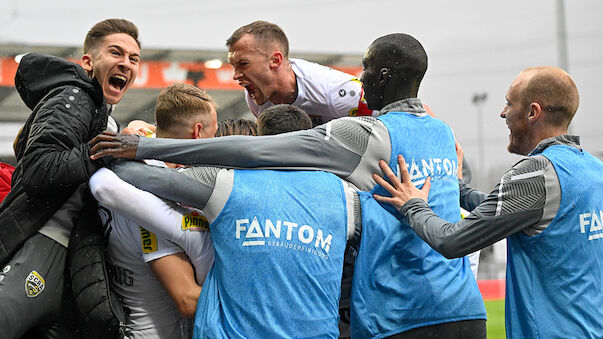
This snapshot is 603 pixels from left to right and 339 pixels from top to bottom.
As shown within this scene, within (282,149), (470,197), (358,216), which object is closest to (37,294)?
(282,149)

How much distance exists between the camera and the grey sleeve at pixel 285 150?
2.79m

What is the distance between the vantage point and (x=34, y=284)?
2.79 m

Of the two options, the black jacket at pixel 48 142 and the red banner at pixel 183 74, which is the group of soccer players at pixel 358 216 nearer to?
the black jacket at pixel 48 142

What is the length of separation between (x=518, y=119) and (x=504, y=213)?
0.59 metres

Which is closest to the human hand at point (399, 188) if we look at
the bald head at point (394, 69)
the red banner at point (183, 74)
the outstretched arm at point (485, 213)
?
the outstretched arm at point (485, 213)

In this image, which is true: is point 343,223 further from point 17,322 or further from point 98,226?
point 17,322

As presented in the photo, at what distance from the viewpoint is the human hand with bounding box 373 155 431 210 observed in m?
2.94

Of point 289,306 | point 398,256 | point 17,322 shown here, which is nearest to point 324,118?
point 398,256

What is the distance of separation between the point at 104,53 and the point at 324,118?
1420 mm

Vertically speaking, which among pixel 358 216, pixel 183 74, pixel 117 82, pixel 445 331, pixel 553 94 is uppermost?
pixel 117 82

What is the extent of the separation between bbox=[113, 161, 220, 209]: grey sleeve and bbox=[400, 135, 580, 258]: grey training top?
2.71ft

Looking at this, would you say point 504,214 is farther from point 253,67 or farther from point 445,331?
point 253,67

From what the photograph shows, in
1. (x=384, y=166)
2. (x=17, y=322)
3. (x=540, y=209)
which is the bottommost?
(x=17, y=322)

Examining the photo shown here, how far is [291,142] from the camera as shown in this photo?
2861 mm
